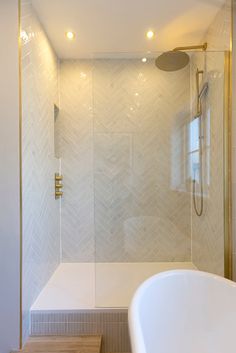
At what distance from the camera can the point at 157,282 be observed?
1378 mm

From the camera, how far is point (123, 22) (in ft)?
6.68

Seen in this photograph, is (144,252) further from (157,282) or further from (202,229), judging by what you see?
(157,282)

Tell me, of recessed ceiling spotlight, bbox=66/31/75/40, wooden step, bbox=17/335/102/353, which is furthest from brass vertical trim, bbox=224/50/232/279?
recessed ceiling spotlight, bbox=66/31/75/40

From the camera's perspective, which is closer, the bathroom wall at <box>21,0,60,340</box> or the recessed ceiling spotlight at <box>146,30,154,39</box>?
the bathroom wall at <box>21,0,60,340</box>

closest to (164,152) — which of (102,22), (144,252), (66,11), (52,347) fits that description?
(144,252)

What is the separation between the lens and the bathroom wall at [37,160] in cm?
164

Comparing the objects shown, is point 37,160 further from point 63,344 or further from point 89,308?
point 63,344

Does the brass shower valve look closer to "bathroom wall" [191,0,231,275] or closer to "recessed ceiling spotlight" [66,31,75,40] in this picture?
"recessed ceiling spotlight" [66,31,75,40]

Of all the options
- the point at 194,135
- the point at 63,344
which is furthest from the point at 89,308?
the point at 194,135

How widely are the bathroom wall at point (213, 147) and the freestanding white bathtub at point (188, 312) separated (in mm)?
557

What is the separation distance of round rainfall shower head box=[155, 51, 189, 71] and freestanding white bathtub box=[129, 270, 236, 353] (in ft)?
6.22

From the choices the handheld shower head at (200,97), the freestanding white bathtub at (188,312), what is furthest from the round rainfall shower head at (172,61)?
the freestanding white bathtub at (188,312)

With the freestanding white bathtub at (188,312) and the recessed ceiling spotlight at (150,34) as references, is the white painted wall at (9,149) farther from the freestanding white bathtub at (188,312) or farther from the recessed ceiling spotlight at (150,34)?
the recessed ceiling spotlight at (150,34)

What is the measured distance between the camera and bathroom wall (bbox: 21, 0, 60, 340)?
1.64 metres
